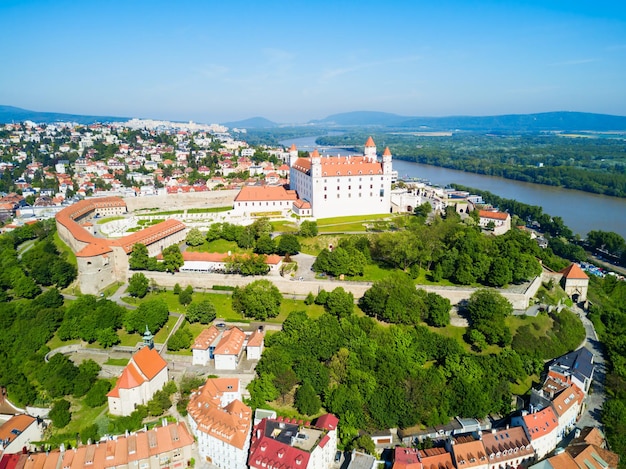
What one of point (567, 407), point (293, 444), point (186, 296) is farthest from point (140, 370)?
point (567, 407)

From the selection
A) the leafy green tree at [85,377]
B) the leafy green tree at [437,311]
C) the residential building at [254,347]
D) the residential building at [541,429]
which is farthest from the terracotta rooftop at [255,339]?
the residential building at [541,429]

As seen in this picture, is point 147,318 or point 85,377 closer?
point 85,377

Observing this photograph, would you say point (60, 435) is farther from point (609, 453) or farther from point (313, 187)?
point (313, 187)

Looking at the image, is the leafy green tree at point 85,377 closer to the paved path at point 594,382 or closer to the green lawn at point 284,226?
the green lawn at point 284,226

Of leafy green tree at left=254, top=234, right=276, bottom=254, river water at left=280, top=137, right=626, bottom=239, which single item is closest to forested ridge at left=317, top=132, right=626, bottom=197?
river water at left=280, top=137, right=626, bottom=239

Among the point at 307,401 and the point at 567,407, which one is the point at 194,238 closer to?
the point at 307,401

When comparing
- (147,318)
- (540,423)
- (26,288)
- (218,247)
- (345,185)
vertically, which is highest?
(345,185)

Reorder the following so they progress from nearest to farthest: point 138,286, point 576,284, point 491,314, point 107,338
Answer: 1. point 107,338
2. point 491,314
3. point 138,286
4. point 576,284
